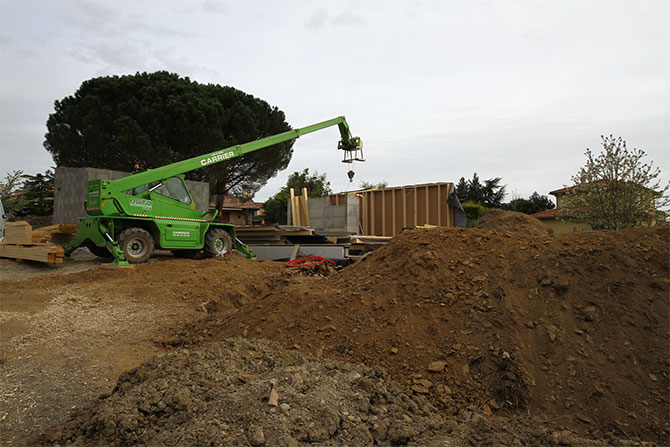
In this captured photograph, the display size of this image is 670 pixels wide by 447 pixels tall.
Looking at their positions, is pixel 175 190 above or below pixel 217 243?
above

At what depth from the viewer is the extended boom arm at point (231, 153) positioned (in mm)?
9930

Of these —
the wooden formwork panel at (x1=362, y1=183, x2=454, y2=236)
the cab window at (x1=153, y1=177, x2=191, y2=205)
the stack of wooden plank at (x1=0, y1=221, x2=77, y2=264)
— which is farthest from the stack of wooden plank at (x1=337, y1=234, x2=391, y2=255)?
the stack of wooden plank at (x1=0, y1=221, x2=77, y2=264)

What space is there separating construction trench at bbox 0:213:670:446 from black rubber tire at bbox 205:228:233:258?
504cm

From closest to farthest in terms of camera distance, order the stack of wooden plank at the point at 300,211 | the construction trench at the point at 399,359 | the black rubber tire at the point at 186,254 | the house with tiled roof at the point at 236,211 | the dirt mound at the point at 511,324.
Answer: the construction trench at the point at 399,359
the dirt mound at the point at 511,324
the black rubber tire at the point at 186,254
the stack of wooden plank at the point at 300,211
the house with tiled roof at the point at 236,211

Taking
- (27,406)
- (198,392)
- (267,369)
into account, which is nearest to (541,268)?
(267,369)

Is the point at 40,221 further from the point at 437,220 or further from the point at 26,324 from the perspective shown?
the point at 437,220

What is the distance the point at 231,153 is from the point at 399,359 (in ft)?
31.1

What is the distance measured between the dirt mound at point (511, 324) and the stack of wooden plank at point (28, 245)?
567cm

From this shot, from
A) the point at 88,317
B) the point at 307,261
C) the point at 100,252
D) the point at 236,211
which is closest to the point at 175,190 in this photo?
the point at 100,252

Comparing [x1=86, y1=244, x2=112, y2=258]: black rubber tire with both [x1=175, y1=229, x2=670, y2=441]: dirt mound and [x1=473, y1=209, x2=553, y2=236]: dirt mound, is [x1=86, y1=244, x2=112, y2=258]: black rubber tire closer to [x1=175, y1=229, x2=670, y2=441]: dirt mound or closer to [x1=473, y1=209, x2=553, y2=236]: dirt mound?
[x1=175, y1=229, x2=670, y2=441]: dirt mound

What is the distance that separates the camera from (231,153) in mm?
11836

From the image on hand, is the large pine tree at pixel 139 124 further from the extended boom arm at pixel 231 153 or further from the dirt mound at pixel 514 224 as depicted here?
the dirt mound at pixel 514 224

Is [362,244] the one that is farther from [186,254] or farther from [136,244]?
[136,244]

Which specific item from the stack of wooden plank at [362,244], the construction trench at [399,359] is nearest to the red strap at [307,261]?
the stack of wooden plank at [362,244]
